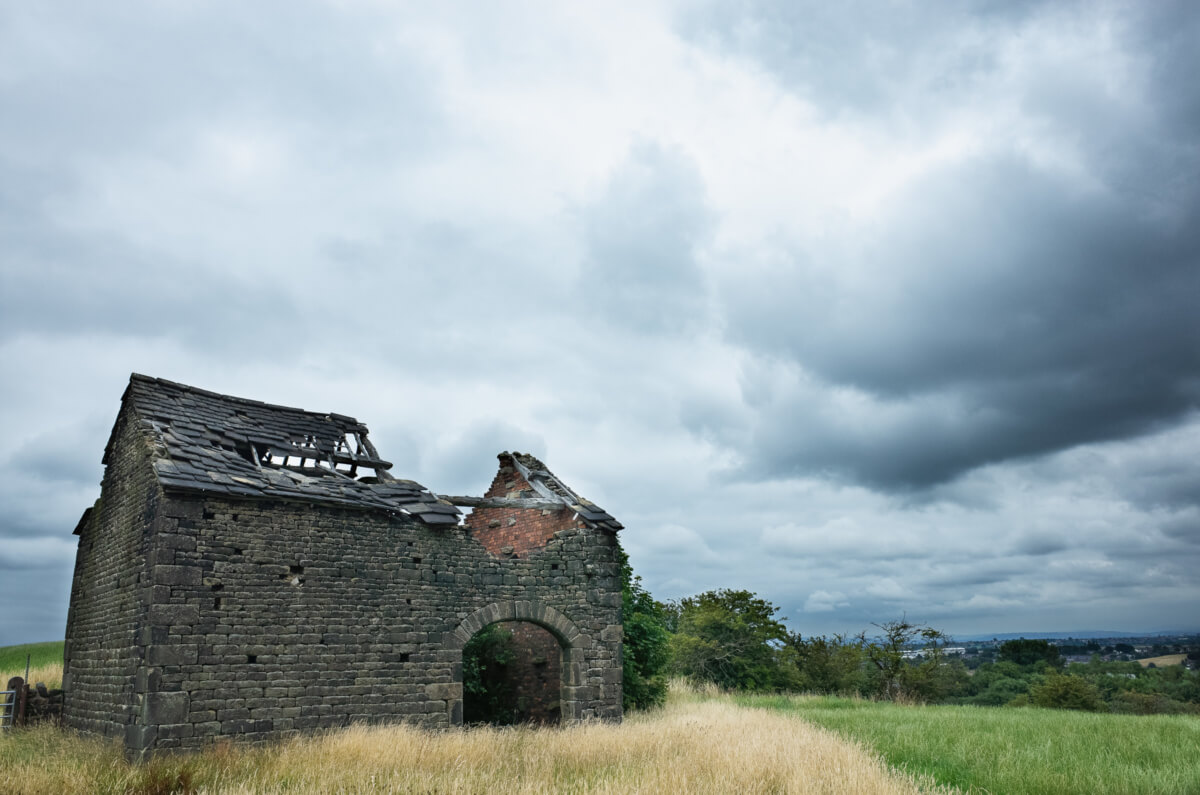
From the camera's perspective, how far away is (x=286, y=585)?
44.2 feet

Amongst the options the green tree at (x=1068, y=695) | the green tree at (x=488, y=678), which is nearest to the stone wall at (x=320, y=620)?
the green tree at (x=488, y=678)

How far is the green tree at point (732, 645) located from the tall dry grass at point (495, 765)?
56.5 feet

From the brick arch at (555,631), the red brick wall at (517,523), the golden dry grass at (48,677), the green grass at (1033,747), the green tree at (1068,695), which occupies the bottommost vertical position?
the green tree at (1068,695)

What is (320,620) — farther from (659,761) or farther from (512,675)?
(512,675)

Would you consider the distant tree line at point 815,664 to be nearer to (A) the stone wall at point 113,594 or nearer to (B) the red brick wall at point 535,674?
(B) the red brick wall at point 535,674

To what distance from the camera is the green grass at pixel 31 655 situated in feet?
94.3

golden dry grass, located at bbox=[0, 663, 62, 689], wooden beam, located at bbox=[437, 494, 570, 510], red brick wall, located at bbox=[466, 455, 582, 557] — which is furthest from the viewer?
golden dry grass, located at bbox=[0, 663, 62, 689]

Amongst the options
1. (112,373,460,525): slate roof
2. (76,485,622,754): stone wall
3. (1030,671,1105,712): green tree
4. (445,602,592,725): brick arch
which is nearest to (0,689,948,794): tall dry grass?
(76,485,622,754): stone wall

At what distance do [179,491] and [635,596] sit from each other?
14.9 metres

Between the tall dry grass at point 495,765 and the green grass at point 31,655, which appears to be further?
the green grass at point 31,655

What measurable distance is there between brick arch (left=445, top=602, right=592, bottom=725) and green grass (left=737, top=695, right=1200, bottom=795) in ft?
18.0

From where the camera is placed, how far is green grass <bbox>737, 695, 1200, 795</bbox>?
33.0ft

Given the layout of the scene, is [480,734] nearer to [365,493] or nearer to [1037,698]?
[365,493]

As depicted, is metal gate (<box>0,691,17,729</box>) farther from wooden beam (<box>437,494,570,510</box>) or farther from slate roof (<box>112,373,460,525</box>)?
wooden beam (<box>437,494,570,510</box>)
